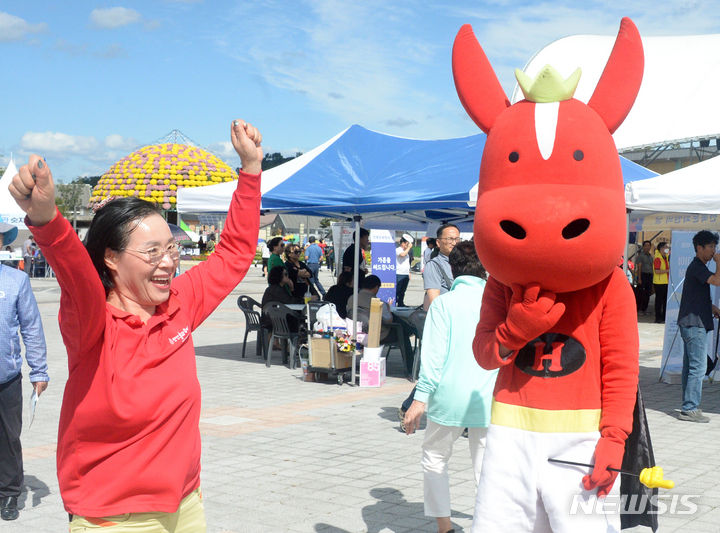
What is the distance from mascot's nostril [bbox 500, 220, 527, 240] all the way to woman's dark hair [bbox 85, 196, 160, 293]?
1196mm

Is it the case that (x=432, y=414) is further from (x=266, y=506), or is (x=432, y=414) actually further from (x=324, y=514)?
(x=266, y=506)

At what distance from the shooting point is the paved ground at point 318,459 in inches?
198

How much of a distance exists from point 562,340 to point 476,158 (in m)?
7.45

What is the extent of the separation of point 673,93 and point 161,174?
36342mm

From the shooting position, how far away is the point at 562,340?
2.81m

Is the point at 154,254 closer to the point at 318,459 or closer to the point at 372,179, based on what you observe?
the point at 318,459

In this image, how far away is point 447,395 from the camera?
4.34 meters

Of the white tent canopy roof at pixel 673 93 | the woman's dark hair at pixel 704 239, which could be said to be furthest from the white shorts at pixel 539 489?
the white tent canopy roof at pixel 673 93

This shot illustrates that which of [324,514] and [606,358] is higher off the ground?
[606,358]

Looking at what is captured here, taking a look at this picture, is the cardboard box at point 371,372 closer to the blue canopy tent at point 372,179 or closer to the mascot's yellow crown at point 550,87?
the blue canopy tent at point 372,179

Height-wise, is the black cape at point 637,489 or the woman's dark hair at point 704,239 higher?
the woman's dark hair at point 704,239

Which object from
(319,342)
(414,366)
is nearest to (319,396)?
(319,342)

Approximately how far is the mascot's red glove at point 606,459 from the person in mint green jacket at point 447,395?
63.0 inches

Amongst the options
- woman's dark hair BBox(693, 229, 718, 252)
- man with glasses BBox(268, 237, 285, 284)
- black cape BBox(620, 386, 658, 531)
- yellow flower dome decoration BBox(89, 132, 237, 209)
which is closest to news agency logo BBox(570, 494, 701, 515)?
black cape BBox(620, 386, 658, 531)
